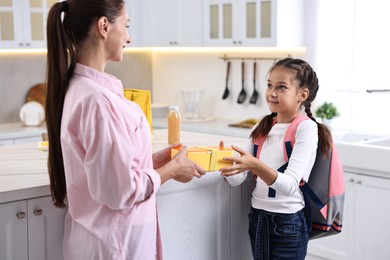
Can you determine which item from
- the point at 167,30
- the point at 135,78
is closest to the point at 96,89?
the point at 167,30

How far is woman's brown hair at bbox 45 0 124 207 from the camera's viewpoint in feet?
6.42

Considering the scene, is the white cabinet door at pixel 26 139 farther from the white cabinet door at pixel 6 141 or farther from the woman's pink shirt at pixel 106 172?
the woman's pink shirt at pixel 106 172

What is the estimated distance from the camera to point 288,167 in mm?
2377

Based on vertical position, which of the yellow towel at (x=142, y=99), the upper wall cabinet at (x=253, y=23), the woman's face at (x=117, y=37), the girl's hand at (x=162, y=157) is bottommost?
the girl's hand at (x=162, y=157)

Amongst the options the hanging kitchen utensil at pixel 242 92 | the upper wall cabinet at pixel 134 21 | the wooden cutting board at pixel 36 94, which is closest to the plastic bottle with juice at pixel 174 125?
the hanging kitchen utensil at pixel 242 92

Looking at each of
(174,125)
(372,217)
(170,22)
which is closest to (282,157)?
(174,125)

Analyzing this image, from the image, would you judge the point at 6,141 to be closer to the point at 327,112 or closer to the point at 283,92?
the point at 327,112

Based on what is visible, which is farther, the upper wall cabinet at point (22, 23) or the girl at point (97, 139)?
the upper wall cabinet at point (22, 23)

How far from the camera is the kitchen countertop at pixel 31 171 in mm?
2215

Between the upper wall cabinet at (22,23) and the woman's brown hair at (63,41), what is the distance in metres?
3.23

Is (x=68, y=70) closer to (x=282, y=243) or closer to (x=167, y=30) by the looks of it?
(x=282, y=243)

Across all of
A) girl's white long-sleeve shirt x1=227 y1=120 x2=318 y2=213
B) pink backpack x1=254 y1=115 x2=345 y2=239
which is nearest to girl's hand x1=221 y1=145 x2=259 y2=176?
girl's white long-sleeve shirt x1=227 y1=120 x2=318 y2=213

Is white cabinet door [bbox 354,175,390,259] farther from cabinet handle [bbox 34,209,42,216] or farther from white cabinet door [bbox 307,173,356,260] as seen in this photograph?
cabinet handle [bbox 34,209,42,216]

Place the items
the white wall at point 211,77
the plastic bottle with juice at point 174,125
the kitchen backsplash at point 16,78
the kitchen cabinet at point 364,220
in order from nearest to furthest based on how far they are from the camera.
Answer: the plastic bottle with juice at point 174,125 < the kitchen cabinet at point 364,220 < the white wall at point 211,77 < the kitchen backsplash at point 16,78
